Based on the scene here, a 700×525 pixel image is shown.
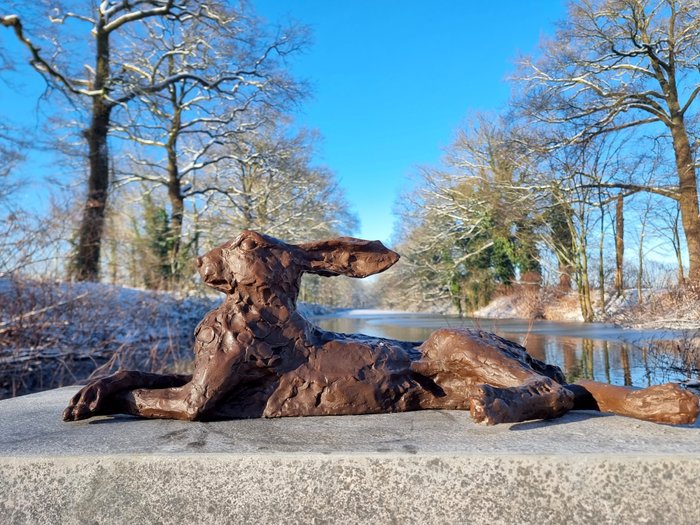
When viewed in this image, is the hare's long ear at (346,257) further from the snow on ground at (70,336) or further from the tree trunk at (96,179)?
the tree trunk at (96,179)

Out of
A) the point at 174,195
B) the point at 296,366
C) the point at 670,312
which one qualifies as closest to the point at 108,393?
the point at 296,366

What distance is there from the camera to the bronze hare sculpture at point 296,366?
177 cm

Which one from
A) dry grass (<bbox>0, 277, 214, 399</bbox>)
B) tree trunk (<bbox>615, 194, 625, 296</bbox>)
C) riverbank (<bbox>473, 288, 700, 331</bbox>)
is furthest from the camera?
tree trunk (<bbox>615, 194, 625, 296</bbox>)

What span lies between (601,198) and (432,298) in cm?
1323

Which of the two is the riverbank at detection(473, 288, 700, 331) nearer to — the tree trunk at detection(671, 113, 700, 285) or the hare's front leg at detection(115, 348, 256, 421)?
the tree trunk at detection(671, 113, 700, 285)

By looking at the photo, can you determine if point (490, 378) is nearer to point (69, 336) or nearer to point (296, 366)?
point (296, 366)

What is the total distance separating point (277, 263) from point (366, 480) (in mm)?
991

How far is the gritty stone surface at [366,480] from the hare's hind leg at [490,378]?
0.10 m


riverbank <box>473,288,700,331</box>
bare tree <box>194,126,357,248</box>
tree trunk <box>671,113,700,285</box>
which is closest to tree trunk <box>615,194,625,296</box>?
riverbank <box>473,288,700,331</box>

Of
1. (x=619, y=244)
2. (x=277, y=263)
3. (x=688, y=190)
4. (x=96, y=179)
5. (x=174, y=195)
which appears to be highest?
(x=174, y=195)

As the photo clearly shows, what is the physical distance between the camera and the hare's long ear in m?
2.02

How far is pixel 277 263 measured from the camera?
1.97 metres

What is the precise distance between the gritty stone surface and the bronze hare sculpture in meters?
0.33

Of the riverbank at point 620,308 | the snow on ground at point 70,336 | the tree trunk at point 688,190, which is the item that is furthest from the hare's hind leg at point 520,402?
the tree trunk at point 688,190
